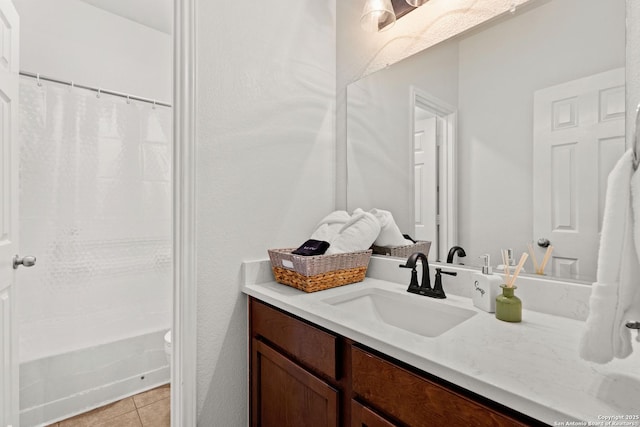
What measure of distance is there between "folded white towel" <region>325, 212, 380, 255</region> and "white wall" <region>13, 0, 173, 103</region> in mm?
1413

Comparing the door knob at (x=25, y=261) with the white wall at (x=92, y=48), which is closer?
the door knob at (x=25, y=261)

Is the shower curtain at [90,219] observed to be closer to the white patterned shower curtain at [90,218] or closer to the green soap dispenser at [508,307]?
the white patterned shower curtain at [90,218]

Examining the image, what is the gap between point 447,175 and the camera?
46.9 inches

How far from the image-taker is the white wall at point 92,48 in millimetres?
1778

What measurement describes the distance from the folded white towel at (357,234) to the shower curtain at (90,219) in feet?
4.83

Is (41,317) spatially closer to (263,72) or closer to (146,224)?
(146,224)

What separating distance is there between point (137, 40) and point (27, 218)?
52.6 inches

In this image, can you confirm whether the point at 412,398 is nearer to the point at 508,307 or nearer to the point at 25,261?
the point at 508,307

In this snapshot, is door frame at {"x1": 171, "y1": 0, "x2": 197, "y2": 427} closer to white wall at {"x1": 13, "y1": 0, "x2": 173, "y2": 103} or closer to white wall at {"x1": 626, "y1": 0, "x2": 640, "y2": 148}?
white wall at {"x1": 13, "y1": 0, "x2": 173, "y2": 103}

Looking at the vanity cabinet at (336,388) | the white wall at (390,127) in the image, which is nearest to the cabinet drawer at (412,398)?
the vanity cabinet at (336,388)

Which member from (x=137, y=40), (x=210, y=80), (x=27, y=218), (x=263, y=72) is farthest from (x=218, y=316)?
(x=137, y=40)

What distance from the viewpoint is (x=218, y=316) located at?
1.22 meters

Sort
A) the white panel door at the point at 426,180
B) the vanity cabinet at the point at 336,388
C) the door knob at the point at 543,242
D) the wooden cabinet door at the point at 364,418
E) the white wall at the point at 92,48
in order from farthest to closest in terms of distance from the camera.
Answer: the white wall at the point at 92,48
the white panel door at the point at 426,180
the door knob at the point at 543,242
the wooden cabinet door at the point at 364,418
the vanity cabinet at the point at 336,388

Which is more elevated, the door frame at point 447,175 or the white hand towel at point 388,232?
the door frame at point 447,175
